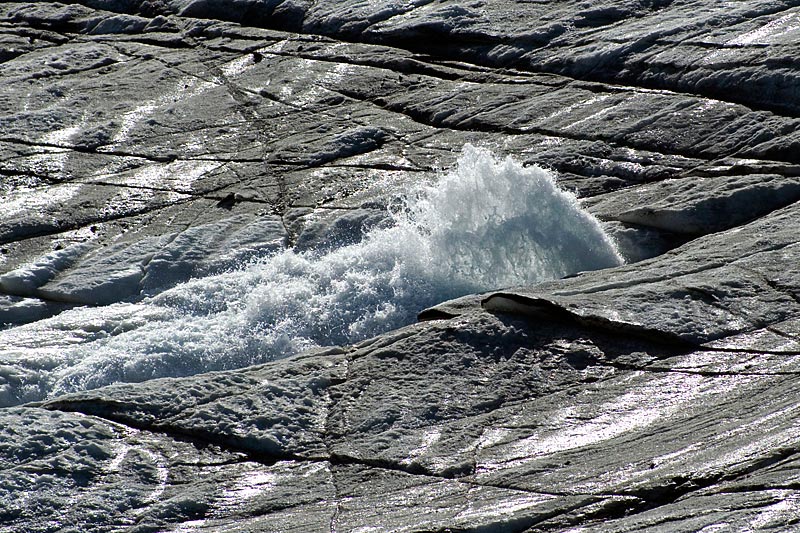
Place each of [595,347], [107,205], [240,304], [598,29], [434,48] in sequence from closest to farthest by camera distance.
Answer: [595,347]
[240,304]
[107,205]
[598,29]
[434,48]

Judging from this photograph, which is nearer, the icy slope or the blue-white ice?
the icy slope

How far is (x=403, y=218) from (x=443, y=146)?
49.9 inches

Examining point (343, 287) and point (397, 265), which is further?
point (397, 265)

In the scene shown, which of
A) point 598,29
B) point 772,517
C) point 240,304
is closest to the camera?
point 772,517

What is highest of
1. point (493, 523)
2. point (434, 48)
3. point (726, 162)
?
point (434, 48)

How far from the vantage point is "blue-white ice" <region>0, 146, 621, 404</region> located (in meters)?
5.83

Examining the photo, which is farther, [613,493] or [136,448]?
[136,448]

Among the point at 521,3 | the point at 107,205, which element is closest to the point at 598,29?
the point at 521,3

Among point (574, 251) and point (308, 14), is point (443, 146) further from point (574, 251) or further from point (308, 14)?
point (308, 14)

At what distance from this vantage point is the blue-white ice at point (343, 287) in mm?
5828

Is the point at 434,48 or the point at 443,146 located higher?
the point at 434,48

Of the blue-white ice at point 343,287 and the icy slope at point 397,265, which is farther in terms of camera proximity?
the blue-white ice at point 343,287

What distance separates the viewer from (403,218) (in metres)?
6.93

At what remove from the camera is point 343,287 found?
20.6ft
